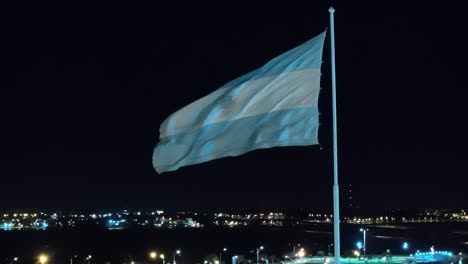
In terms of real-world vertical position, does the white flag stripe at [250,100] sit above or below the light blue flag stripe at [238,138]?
above

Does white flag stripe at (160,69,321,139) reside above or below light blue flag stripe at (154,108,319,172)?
above

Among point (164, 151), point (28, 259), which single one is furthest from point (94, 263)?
point (164, 151)

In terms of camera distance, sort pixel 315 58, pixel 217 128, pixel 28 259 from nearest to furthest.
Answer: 1. pixel 315 58
2. pixel 217 128
3. pixel 28 259

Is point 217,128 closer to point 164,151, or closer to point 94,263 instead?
point 164,151

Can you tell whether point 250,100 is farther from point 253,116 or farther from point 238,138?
point 238,138

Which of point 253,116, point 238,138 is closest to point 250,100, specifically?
point 253,116
